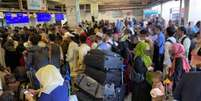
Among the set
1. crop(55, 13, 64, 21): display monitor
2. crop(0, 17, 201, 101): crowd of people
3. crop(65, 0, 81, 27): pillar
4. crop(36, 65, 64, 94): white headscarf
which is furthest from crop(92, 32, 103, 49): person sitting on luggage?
crop(55, 13, 64, 21): display monitor

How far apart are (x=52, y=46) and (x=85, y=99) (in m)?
1.60

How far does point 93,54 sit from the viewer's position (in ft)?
18.7

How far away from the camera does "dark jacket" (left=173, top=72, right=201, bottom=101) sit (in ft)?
10.4

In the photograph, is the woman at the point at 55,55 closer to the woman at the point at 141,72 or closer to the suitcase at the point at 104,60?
the suitcase at the point at 104,60

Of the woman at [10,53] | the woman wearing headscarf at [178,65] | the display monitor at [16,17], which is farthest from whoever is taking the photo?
the display monitor at [16,17]

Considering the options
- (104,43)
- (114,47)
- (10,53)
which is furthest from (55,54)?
(10,53)

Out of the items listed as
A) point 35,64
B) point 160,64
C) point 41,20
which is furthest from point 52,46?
point 41,20

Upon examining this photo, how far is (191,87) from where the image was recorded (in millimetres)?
3213

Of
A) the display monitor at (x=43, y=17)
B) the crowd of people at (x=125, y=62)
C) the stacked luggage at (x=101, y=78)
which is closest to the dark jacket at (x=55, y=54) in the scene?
the crowd of people at (x=125, y=62)

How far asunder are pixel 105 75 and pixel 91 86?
36 cm

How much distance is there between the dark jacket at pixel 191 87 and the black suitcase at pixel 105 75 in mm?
2194

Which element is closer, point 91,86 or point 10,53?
point 91,86

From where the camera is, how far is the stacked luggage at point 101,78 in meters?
5.38

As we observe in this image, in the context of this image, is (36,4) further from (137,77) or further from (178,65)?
(178,65)
